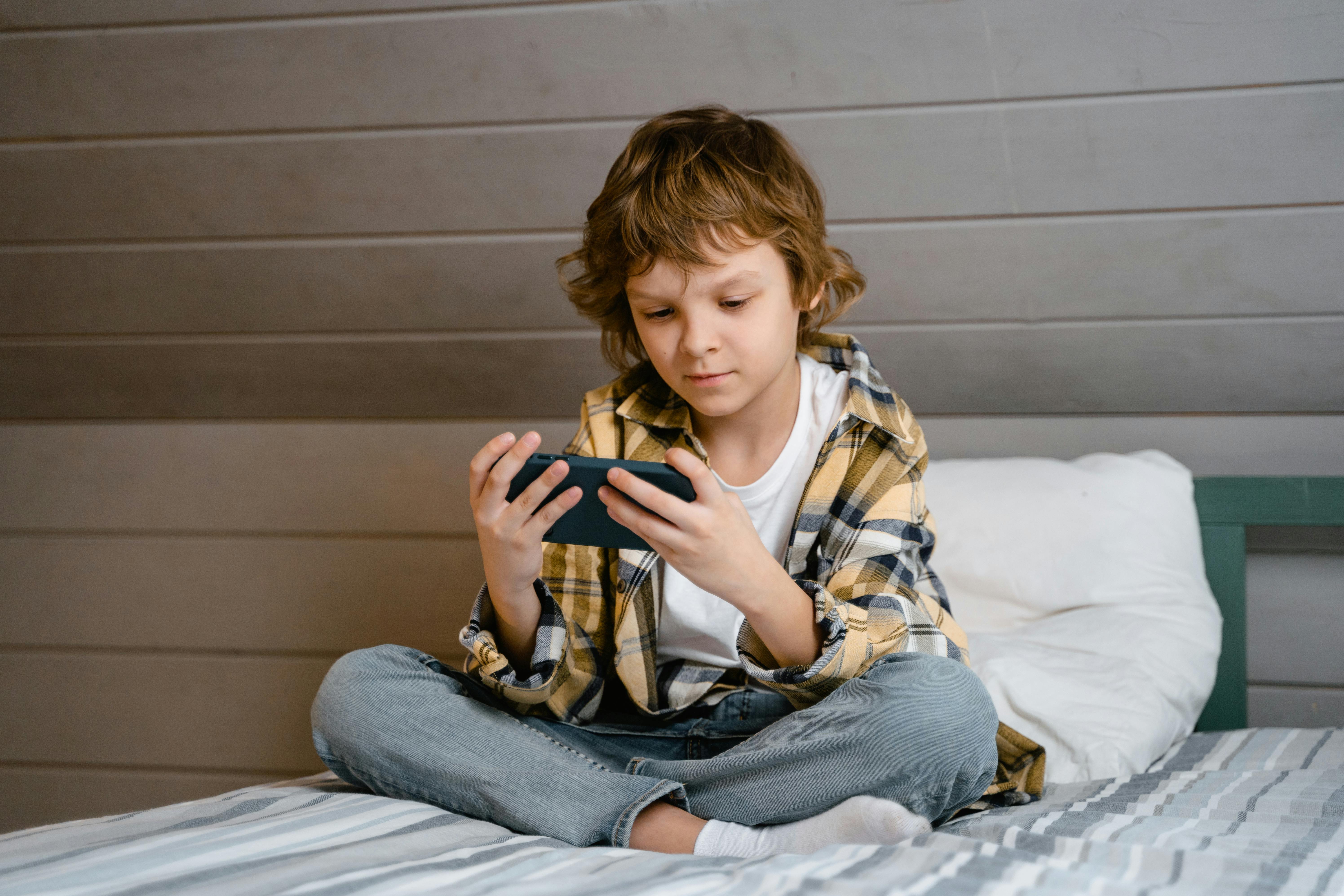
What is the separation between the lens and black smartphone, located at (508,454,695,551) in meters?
0.81

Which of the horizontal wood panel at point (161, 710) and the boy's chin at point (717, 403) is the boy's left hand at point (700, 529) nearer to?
the boy's chin at point (717, 403)

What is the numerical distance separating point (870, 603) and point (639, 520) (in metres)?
0.29

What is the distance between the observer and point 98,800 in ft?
5.87

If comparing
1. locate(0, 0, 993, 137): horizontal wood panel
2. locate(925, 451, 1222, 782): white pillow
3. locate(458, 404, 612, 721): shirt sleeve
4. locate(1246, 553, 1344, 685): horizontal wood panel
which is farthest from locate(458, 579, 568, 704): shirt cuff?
locate(1246, 553, 1344, 685): horizontal wood panel

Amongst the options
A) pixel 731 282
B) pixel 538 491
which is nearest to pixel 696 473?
pixel 538 491

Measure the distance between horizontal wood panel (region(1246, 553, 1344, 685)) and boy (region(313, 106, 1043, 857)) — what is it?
2.19ft

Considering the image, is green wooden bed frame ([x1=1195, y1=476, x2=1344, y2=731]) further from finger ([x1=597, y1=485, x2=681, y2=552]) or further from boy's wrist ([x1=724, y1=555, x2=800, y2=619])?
finger ([x1=597, y1=485, x2=681, y2=552])

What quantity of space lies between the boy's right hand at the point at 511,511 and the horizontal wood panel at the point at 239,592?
752 millimetres

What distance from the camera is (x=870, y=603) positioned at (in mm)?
972

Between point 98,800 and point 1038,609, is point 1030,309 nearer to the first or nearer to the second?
point 1038,609

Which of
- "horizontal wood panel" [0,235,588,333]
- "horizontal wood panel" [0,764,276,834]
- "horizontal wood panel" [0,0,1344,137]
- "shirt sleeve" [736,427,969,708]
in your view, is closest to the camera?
"shirt sleeve" [736,427,969,708]

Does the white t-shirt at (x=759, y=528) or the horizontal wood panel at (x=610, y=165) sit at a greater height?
the horizontal wood panel at (x=610, y=165)

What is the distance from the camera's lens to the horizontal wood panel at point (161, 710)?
1726 millimetres

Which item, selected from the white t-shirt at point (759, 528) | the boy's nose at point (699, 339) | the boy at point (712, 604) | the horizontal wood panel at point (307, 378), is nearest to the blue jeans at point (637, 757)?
the boy at point (712, 604)
